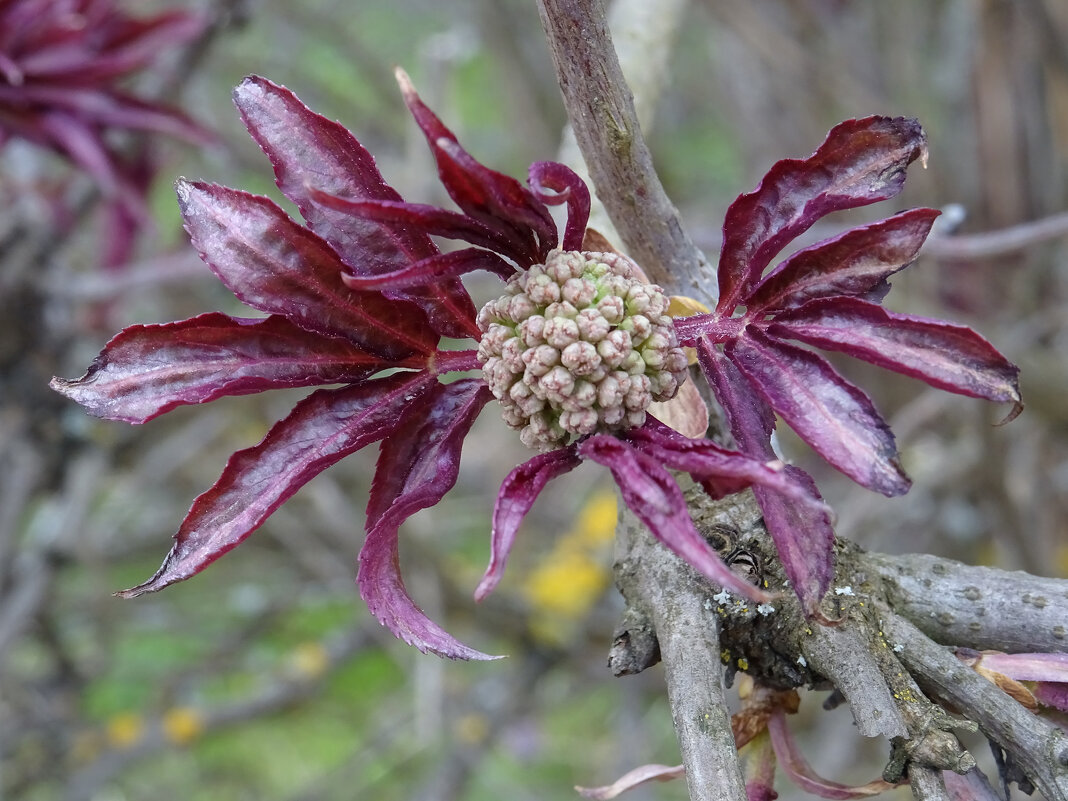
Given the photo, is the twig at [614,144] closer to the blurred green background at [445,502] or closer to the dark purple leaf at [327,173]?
the dark purple leaf at [327,173]

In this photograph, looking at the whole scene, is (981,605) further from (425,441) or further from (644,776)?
(425,441)

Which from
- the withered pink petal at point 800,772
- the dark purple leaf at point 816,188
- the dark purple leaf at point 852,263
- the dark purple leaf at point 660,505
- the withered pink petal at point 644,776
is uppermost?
the dark purple leaf at point 816,188

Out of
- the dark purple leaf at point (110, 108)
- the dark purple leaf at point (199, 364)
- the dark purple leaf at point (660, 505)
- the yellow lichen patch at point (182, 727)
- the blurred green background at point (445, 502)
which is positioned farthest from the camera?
the yellow lichen patch at point (182, 727)

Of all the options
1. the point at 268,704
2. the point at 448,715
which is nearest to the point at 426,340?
the point at 448,715

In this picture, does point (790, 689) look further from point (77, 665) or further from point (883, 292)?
point (77, 665)

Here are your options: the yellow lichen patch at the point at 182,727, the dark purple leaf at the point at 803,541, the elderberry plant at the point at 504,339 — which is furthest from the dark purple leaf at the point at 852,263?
the yellow lichen patch at the point at 182,727
